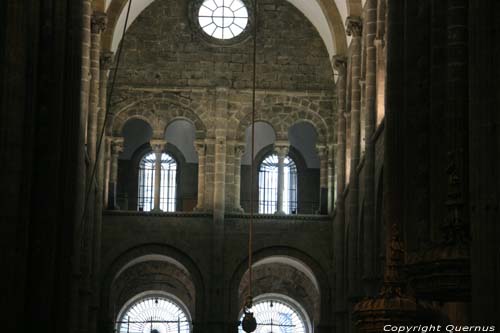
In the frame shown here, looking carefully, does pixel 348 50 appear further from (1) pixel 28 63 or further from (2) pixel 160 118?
(1) pixel 28 63

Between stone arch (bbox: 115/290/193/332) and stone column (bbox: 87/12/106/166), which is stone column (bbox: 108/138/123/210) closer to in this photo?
stone column (bbox: 87/12/106/166)

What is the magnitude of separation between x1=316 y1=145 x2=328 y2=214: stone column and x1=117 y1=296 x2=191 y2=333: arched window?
302 inches

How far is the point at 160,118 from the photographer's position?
41625 mm

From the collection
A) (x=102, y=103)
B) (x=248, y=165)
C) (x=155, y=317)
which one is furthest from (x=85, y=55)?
(x=155, y=317)

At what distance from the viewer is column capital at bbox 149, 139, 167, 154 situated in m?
41.6

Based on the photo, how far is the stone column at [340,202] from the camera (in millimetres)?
38312

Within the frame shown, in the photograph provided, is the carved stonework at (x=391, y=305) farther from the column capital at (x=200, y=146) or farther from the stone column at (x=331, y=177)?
the column capital at (x=200, y=146)

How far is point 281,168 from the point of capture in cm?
4256

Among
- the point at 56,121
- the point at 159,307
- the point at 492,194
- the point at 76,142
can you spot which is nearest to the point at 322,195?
the point at 159,307

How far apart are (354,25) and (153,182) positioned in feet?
35.3

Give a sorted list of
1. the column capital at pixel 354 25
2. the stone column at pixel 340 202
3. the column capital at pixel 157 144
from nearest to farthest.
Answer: the column capital at pixel 354 25 → the stone column at pixel 340 202 → the column capital at pixel 157 144

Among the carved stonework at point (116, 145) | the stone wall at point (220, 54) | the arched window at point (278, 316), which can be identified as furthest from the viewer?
the arched window at point (278, 316)

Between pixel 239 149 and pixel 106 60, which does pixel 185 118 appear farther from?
pixel 106 60

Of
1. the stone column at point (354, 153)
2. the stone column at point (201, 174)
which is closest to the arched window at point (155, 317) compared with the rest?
the stone column at point (201, 174)
